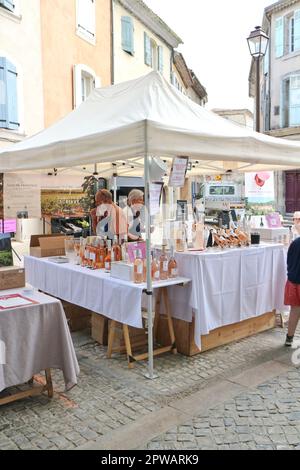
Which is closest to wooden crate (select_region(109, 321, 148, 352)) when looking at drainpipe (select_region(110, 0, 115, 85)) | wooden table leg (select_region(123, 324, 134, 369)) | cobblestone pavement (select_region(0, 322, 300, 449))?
cobblestone pavement (select_region(0, 322, 300, 449))

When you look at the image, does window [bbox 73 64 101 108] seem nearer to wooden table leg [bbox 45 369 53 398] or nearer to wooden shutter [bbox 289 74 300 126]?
wooden shutter [bbox 289 74 300 126]

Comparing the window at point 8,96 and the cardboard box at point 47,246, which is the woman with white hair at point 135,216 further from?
the window at point 8,96

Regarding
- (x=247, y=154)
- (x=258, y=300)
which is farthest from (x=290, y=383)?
(x=247, y=154)

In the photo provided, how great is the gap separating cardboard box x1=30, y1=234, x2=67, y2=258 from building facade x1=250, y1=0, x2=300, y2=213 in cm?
1551

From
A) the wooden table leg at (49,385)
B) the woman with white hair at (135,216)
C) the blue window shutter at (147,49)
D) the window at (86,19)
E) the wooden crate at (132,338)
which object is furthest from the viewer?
the blue window shutter at (147,49)

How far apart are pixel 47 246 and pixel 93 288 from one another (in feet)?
4.43

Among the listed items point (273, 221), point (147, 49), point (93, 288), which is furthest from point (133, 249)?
point (147, 49)

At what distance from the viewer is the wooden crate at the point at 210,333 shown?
4.18 meters

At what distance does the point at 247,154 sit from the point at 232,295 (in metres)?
1.40

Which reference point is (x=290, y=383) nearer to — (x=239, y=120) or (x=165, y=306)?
(x=165, y=306)

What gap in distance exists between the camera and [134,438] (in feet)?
9.06

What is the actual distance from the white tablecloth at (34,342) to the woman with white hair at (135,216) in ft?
6.16

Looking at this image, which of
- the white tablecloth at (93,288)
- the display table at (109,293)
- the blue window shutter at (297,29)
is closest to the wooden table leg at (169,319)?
the display table at (109,293)

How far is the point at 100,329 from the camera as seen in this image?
457cm
